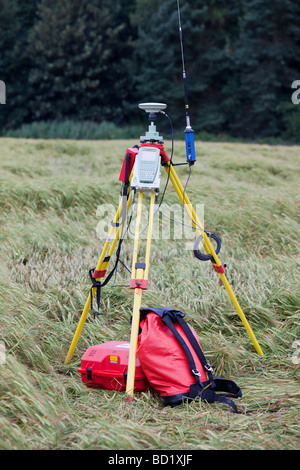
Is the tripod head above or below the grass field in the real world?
above

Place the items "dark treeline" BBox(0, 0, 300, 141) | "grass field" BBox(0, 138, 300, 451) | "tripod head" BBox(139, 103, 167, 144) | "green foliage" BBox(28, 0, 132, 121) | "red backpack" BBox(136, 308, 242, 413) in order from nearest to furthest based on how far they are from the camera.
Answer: "grass field" BBox(0, 138, 300, 451), "red backpack" BBox(136, 308, 242, 413), "tripod head" BBox(139, 103, 167, 144), "dark treeline" BBox(0, 0, 300, 141), "green foliage" BBox(28, 0, 132, 121)

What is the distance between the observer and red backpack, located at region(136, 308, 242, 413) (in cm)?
270

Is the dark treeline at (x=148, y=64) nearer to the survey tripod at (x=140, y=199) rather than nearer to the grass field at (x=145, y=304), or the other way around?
the grass field at (x=145, y=304)

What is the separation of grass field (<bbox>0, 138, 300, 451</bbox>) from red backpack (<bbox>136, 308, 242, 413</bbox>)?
0.27ft

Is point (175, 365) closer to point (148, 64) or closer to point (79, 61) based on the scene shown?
point (79, 61)

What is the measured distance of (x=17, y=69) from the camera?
91.1ft

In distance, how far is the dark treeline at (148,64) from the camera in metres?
24.6

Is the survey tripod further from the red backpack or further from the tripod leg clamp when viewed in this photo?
the red backpack

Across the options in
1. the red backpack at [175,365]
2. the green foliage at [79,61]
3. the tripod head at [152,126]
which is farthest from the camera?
the green foliage at [79,61]

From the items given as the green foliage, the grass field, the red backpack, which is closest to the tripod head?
the red backpack

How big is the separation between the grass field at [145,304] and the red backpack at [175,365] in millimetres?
82

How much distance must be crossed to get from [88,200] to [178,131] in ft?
67.2

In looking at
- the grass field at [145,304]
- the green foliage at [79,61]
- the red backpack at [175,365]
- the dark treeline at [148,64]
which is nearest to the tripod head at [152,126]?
the red backpack at [175,365]
